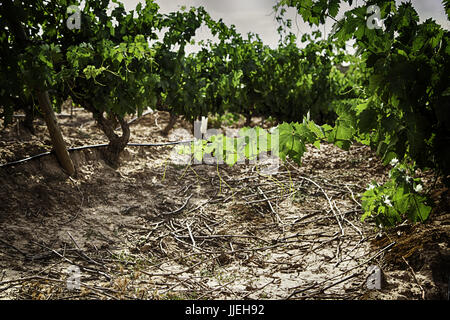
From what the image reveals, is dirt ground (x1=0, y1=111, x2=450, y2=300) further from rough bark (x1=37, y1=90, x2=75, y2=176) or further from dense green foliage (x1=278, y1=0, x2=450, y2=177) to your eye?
dense green foliage (x1=278, y1=0, x2=450, y2=177)

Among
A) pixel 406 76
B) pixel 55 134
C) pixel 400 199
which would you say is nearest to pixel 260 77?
pixel 55 134

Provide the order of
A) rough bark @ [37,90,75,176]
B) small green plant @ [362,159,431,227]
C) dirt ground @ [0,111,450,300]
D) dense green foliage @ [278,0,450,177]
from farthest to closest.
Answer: rough bark @ [37,90,75,176] → dirt ground @ [0,111,450,300] → small green plant @ [362,159,431,227] → dense green foliage @ [278,0,450,177]

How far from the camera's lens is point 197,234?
277cm

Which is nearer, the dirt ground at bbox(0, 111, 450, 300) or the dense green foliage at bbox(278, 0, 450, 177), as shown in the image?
the dense green foliage at bbox(278, 0, 450, 177)

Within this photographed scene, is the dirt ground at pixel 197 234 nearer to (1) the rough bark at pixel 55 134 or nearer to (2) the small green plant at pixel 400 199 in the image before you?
(1) the rough bark at pixel 55 134

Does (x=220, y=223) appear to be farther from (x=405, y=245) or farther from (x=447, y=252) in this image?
(x=447, y=252)

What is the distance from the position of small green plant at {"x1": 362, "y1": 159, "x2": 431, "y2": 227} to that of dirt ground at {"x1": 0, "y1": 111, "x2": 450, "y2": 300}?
0.69 feet

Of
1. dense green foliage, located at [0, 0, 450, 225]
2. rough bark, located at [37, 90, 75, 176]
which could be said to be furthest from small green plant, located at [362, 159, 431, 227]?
rough bark, located at [37, 90, 75, 176]

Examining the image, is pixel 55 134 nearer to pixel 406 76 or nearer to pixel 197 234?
pixel 197 234

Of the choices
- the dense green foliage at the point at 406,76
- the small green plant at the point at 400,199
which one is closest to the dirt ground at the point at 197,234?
the small green plant at the point at 400,199

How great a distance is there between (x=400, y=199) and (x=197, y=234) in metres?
1.53

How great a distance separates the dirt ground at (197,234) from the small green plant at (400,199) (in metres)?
0.21

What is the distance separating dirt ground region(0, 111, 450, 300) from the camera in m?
1.88
